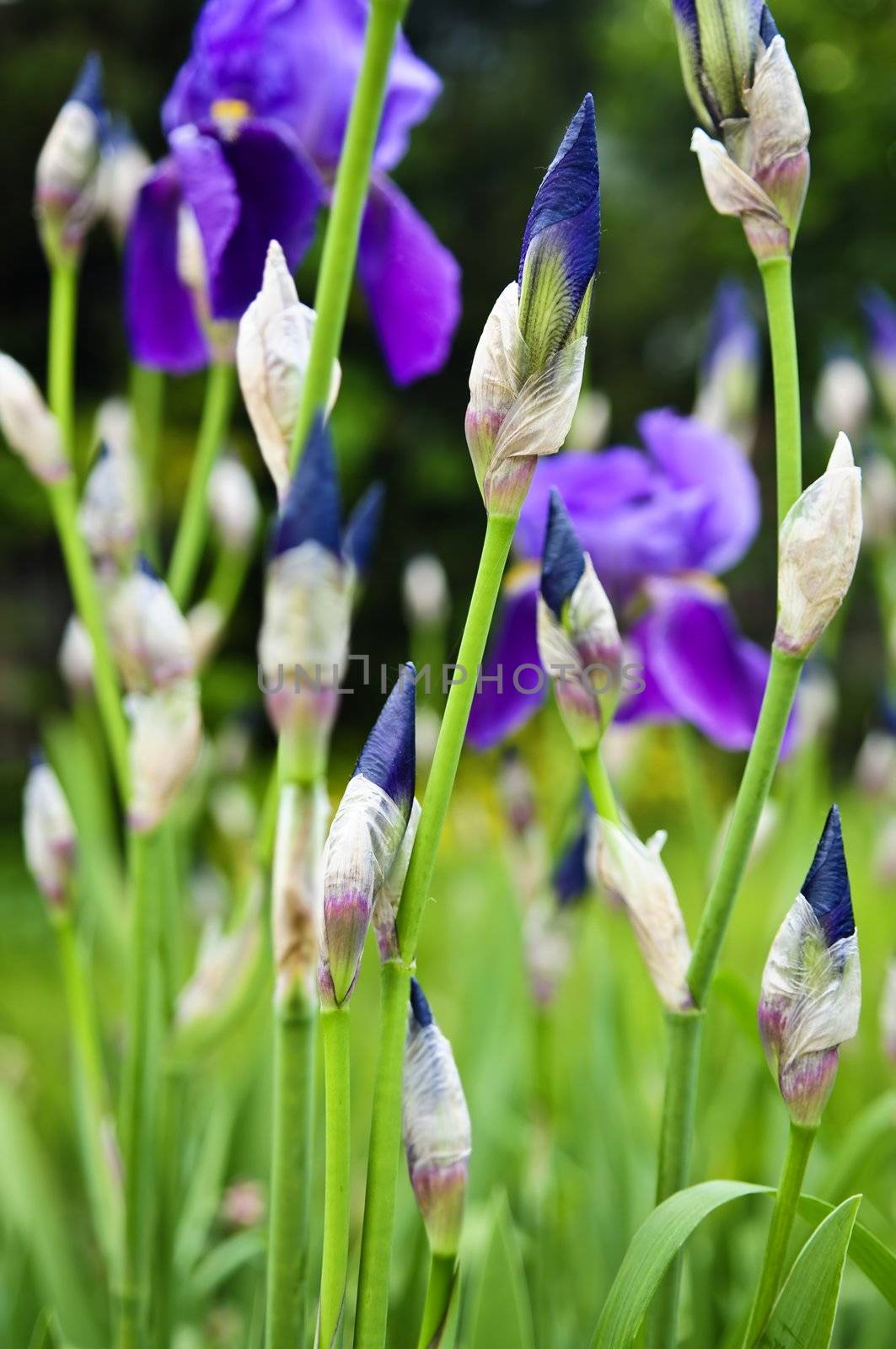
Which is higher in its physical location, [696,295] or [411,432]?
[696,295]

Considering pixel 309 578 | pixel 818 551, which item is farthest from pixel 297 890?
pixel 818 551

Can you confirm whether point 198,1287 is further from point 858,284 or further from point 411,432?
point 858,284

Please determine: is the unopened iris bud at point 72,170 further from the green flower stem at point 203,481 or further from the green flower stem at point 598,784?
the green flower stem at point 598,784

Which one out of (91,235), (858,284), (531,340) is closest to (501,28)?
(858,284)

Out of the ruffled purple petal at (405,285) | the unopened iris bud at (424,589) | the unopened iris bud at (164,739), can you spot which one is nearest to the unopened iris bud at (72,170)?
the ruffled purple petal at (405,285)

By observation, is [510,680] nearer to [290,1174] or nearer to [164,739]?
[164,739]

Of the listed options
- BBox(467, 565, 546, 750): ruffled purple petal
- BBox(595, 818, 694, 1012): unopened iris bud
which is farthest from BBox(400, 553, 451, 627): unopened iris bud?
BBox(595, 818, 694, 1012): unopened iris bud

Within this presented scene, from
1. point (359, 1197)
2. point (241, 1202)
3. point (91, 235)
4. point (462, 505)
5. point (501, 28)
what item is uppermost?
point (501, 28)
